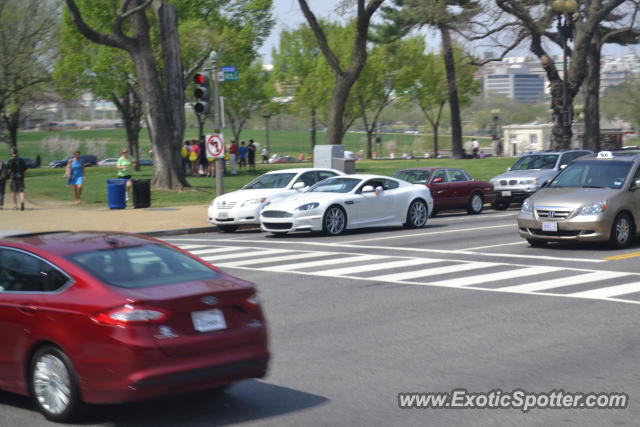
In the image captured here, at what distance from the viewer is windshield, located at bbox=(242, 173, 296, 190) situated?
80.3ft

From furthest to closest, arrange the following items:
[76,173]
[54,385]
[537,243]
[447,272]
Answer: [76,173]
[537,243]
[447,272]
[54,385]

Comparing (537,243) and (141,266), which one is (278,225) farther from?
(141,266)

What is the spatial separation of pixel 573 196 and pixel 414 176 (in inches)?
433

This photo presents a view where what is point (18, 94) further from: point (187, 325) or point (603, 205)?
point (187, 325)

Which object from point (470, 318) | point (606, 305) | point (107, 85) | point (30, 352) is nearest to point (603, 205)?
point (606, 305)

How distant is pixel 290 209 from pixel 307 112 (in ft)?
202

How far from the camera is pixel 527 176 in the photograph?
29844mm

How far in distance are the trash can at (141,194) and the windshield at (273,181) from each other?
233 inches

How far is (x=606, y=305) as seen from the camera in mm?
11797

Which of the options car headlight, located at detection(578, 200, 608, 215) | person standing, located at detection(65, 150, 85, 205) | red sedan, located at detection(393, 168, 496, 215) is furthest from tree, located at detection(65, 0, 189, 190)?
car headlight, located at detection(578, 200, 608, 215)

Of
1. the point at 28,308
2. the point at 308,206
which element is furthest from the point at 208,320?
the point at 308,206

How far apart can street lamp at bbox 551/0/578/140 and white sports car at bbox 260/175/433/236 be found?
68.5 feet

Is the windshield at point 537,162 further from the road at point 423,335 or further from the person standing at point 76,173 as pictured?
the person standing at point 76,173

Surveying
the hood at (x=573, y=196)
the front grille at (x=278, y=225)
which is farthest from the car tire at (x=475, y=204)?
the hood at (x=573, y=196)
